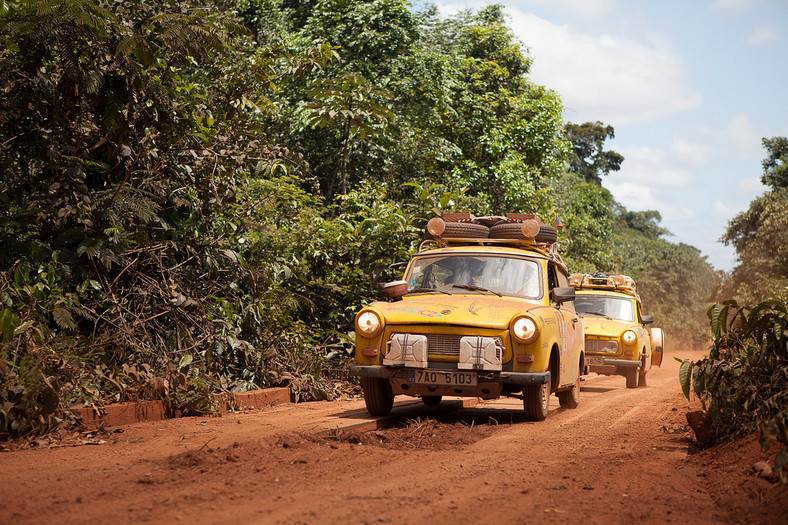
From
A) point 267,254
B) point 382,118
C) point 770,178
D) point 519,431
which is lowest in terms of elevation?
point 519,431

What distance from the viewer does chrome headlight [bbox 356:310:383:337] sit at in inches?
329

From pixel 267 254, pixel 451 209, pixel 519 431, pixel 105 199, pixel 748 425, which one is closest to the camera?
pixel 748 425

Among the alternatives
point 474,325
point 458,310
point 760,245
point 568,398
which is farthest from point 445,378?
point 760,245

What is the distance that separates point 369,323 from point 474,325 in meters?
1.13

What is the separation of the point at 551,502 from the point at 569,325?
218 inches

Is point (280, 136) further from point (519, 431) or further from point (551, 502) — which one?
point (551, 502)

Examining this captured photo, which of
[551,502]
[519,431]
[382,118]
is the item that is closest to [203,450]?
[551,502]

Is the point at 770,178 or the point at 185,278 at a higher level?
the point at 770,178

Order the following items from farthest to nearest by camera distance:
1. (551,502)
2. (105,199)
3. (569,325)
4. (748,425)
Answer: (569,325), (105,199), (748,425), (551,502)

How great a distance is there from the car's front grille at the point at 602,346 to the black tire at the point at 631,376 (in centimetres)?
48

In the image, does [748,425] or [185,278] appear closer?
[748,425]

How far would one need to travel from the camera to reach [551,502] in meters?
4.74

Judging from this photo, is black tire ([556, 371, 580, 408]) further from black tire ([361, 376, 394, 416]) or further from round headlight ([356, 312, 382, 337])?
round headlight ([356, 312, 382, 337])

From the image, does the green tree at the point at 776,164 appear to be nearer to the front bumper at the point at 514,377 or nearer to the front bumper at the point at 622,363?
the front bumper at the point at 622,363
